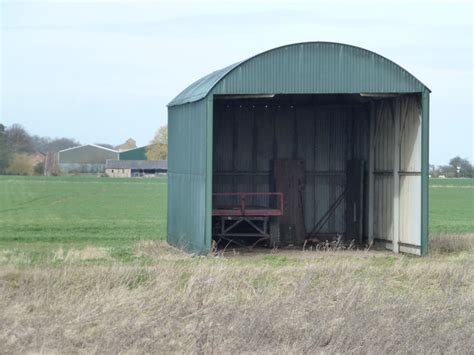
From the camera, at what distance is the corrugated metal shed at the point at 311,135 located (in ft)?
70.9

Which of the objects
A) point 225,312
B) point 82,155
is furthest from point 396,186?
point 82,155

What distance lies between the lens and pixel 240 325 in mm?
11641

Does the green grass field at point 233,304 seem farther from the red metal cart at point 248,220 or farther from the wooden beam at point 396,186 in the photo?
the red metal cart at point 248,220

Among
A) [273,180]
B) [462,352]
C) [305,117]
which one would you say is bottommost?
[462,352]

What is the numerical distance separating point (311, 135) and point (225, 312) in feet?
47.5

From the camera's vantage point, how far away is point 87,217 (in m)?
38.2

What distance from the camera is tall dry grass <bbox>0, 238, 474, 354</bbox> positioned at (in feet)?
37.3

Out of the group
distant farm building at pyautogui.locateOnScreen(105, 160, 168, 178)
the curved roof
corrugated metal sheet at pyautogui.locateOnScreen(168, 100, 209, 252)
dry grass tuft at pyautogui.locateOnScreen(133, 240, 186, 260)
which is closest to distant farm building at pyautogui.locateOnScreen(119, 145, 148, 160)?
distant farm building at pyautogui.locateOnScreen(105, 160, 168, 178)

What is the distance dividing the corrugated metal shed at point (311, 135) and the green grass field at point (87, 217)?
248 centimetres

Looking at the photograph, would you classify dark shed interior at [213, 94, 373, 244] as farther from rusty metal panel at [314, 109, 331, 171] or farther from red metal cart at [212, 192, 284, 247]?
red metal cart at [212, 192, 284, 247]

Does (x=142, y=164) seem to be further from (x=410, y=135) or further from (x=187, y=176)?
(x=410, y=135)

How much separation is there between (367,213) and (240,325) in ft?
47.4

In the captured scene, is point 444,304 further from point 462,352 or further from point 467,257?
point 467,257

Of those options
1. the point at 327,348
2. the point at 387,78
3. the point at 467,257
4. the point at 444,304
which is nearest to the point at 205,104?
the point at 387,78
